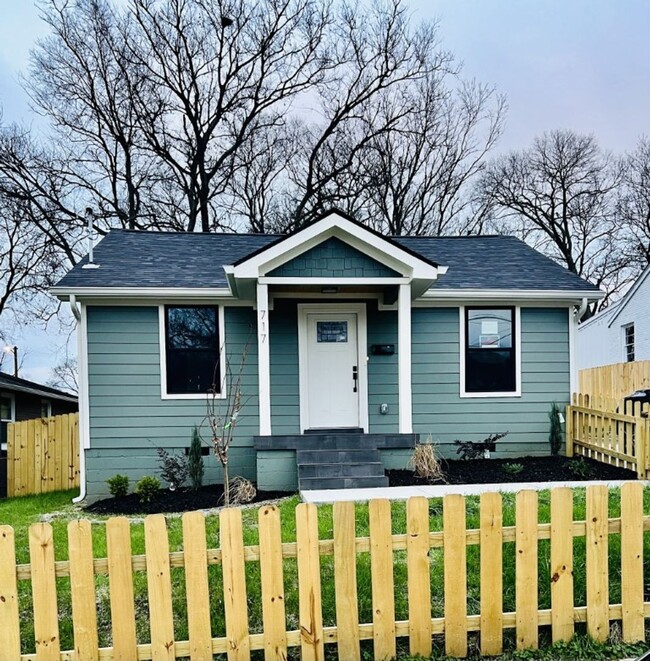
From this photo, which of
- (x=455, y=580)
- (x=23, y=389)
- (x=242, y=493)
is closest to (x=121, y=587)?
(x=455, y=580)

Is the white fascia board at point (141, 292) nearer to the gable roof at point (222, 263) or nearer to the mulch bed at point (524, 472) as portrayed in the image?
the gable roof at point (222, 263)

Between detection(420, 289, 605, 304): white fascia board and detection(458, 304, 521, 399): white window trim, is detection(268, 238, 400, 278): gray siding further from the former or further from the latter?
detection(458, 304, 521, 399): white window trim

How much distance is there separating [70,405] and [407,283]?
47.5 ft

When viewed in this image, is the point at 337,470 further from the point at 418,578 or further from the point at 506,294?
the point at 418,578

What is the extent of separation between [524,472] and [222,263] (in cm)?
625

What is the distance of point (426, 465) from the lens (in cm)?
746

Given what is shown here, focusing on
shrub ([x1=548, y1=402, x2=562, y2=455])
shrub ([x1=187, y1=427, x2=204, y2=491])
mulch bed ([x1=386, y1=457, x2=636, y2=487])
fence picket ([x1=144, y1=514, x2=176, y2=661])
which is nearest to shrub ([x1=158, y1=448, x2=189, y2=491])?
shrub ([x1=187, y1=427, x2=204, y2=491])

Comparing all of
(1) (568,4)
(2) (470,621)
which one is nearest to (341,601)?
(2) (470,621)

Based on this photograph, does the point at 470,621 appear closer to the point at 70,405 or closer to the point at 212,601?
the point at 212,601

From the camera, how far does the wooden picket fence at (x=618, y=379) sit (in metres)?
13.6

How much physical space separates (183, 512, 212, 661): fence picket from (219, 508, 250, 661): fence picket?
0.10m

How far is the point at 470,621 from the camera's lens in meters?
2.94

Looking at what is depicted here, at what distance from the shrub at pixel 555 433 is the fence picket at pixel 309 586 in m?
7.33

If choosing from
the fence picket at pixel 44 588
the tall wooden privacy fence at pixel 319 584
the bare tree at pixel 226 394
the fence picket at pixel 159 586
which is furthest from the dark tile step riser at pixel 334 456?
the fence picket at pixel 44 588
